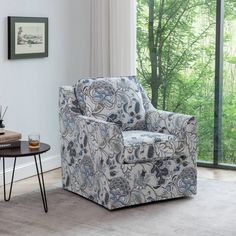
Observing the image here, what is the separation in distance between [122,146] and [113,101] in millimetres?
547

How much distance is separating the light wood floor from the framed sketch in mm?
1041

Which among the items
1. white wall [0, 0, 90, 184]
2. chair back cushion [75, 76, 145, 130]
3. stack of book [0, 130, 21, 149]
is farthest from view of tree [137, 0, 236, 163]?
stack of book [0, 130, 21, 149]

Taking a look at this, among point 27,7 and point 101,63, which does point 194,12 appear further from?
point 27,7

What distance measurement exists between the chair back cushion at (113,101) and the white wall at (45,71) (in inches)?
24.9

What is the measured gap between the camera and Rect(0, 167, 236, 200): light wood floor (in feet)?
14.9

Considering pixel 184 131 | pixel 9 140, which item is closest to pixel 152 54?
pixel 184 131

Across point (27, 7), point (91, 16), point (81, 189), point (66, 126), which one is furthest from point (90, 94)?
point (91, 16)

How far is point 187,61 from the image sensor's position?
5348mm

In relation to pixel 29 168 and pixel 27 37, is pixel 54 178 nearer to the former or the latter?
pixel 29 168

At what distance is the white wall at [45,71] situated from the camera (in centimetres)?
466

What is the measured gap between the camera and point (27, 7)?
4766 millimetres

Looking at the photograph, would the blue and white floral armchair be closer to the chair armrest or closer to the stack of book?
the chair armrest

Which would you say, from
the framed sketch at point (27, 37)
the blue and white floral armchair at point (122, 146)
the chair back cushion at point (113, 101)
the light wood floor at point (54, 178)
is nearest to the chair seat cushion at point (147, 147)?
the blue and white floral armchair at point (122, 146)

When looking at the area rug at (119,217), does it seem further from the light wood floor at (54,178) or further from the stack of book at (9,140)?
→ the stack of book at (9,140)
